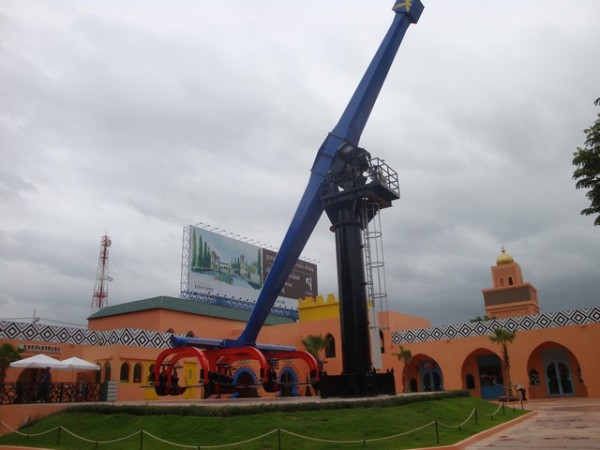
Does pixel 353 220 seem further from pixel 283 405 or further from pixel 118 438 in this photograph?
pixel 118 438

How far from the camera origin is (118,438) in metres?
12.8

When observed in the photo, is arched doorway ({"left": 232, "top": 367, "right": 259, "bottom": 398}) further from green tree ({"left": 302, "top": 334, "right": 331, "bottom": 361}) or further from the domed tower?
the domed tower

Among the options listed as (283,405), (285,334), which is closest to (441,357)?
(285,334)

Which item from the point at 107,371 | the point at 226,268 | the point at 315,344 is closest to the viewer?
the point at 107,371

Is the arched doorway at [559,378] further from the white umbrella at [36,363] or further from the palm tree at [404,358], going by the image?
the white umbrella at [36,363]

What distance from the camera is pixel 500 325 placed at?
96.1 feet

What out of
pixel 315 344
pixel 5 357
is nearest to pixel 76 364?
pixel 5 357

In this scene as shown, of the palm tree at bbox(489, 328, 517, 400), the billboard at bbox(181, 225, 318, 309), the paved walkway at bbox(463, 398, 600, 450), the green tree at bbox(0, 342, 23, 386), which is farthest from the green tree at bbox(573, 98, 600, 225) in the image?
the billboard at bbox(181, 225, 318, 309)

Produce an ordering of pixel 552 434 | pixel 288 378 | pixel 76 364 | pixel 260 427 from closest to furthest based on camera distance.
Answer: pixel 260 427 < pixel 552 434 < pixel 76 364 < pixel 288 378

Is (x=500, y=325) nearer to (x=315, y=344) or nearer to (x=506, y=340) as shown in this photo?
→ (x=506, y=340)

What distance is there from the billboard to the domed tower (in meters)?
16.8

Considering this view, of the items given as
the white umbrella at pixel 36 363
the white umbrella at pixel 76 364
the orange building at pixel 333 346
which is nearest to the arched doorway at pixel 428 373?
the orange building at pixel 333 346

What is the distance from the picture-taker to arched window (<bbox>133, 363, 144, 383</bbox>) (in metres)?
25.2

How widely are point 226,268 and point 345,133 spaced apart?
24625mm
